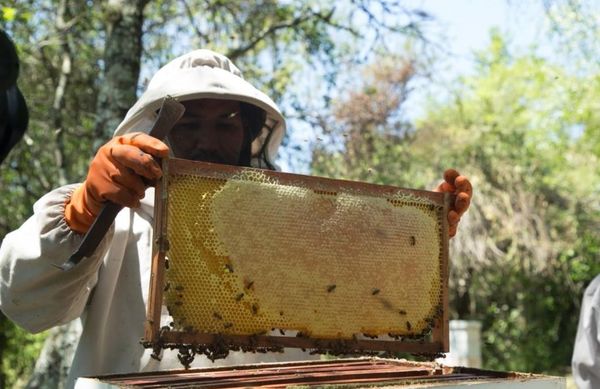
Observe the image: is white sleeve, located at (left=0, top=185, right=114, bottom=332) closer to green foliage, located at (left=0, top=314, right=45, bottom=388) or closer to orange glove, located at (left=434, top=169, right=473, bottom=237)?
orange glove, located at (left=434, top=169, right=473, bottom=237)

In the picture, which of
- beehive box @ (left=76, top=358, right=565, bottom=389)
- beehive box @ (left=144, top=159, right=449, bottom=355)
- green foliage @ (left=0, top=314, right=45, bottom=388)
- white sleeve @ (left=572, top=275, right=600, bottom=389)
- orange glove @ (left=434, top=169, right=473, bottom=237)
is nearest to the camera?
beehive box @ (left=76, top=358, right=565, bottom=389)

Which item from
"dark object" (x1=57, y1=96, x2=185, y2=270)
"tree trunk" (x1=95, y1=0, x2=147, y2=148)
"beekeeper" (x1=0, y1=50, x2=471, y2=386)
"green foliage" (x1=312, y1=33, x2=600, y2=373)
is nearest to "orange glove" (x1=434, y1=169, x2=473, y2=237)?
"beekeeper" (x1=0, y1=50, x2=471, y2=386)

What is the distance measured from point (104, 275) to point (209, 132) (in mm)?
559

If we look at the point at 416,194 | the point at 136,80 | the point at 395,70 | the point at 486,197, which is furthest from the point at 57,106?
the point at 486,197

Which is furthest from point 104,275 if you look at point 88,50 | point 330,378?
point 88,50

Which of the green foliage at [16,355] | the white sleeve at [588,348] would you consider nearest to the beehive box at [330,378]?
the white sleeve at [588,348]

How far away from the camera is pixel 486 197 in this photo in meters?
11.4

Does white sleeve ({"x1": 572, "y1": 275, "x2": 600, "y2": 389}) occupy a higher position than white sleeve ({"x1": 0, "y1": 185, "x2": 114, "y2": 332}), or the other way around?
white sleeve ({"x1": 0, "y1": 185, "x2": 114, "y2": 332})

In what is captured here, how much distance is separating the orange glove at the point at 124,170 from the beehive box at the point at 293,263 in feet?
0.17

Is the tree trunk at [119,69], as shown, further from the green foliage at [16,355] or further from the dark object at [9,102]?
the green foliage at [16,355]

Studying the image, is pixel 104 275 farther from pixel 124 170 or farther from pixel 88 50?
pixel 88 50

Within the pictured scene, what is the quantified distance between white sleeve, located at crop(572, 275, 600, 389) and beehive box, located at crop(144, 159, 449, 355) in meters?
1.62

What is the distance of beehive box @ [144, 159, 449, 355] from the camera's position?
1.80 metres

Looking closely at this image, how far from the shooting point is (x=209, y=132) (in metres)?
2.41
